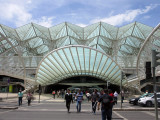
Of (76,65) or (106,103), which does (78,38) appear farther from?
(106,103)

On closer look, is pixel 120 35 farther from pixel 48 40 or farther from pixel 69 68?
pixel 69 68

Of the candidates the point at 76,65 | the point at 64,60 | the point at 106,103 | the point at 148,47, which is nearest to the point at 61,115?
the point at 106,103

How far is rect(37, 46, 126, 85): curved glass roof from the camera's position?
32.0 meters

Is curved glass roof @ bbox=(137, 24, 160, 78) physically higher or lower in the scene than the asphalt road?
higher

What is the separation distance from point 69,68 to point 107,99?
29519mm

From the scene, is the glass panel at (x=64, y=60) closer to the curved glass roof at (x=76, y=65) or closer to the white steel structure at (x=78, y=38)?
the curved glass roof at (x=76, y=65)

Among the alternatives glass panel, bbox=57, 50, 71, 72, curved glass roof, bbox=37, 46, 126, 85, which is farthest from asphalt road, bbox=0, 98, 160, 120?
glass panel, bbox=57, 50, 71, 72

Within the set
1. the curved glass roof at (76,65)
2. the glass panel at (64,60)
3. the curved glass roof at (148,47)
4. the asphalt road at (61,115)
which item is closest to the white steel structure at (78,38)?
the curved glass roof at (148,47)

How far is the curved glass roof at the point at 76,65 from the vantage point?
32031 millimetres

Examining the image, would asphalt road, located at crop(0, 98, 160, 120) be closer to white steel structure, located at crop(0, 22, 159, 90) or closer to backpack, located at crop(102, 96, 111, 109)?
backpack, located at crop(102, 96, 111, 109)

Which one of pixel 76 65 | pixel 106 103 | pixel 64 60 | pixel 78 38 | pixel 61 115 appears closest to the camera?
pixel 106 103

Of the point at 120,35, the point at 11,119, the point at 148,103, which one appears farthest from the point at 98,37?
the point at 11,119

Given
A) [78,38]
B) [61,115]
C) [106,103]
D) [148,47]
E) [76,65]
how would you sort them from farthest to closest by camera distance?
[78,38] < [76,65] < [148,47] < [61,115] < [106,103]

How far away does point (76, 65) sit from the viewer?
35.8 meters
